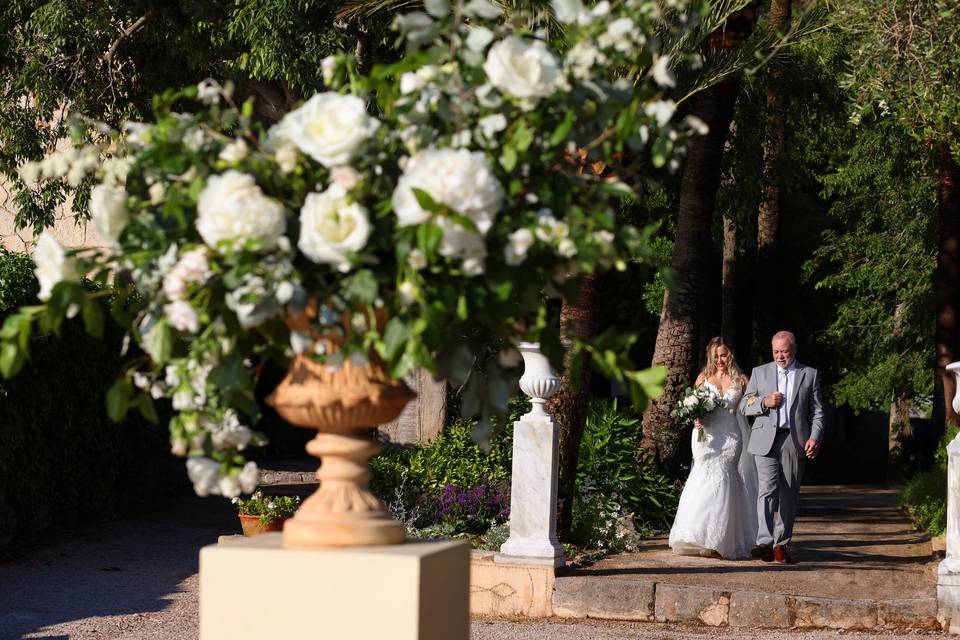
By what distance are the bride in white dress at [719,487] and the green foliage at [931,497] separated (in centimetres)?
224

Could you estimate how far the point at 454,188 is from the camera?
236 centimetres

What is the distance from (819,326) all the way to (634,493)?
15541 millimetres

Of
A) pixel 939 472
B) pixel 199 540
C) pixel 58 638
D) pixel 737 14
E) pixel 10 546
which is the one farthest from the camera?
pixel 939 472

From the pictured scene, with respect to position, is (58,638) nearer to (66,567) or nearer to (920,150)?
(66,567)

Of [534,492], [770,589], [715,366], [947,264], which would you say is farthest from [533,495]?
[947,264]

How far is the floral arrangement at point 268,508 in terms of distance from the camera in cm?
1038

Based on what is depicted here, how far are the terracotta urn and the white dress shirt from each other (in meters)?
7.45

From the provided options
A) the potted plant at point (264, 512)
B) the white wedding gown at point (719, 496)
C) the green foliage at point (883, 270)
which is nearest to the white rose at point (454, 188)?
the white wedding gown at point (719, 496)

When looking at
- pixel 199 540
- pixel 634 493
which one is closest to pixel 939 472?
pixel 634 493

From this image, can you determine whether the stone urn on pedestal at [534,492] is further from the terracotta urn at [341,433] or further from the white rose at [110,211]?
the white rose at [110,211]

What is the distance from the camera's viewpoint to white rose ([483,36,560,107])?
2473 mm

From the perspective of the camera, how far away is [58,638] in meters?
7.51

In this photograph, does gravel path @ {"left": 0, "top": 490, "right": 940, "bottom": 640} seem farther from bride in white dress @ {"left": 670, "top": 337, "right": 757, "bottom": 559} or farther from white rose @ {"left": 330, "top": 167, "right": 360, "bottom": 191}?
white rose @ {"left": 330, "top": 167, "right": 360, "bottom": 191}

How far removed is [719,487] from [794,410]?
0.94m
